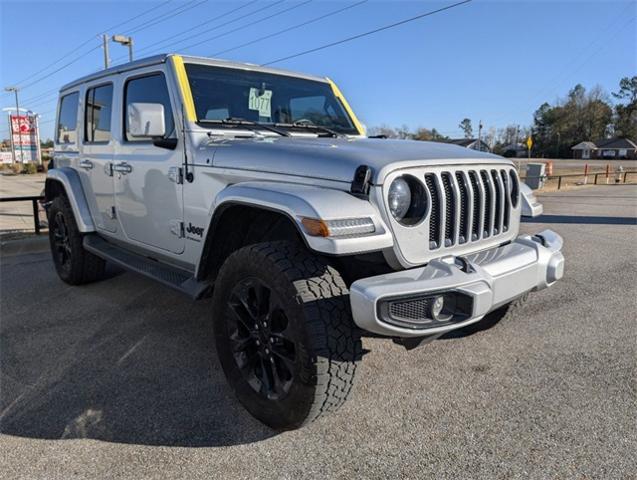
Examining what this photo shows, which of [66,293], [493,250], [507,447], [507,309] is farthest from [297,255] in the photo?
[66,293]

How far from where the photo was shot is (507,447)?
7.79 feet

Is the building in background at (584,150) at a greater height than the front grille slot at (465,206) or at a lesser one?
greater

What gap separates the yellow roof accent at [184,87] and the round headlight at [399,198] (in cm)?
155

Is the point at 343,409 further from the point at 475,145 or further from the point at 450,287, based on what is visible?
the point at 475,145

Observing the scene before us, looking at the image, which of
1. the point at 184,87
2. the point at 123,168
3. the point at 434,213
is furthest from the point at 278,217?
the point at 123,168

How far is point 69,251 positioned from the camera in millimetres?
5137

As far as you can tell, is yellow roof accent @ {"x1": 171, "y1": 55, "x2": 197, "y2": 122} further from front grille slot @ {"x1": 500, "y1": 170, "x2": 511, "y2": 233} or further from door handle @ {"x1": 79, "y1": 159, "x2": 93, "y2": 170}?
front grille slot @ {"x1": 500, "y1": 170, "x2": 511, "y2": 233}

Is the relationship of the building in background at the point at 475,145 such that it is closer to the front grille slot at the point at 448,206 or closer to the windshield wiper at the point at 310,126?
the windshield wiper at the point at 310,126

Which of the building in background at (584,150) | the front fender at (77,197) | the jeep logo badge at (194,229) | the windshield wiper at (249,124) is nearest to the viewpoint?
the jeep logo badge at (194,229)

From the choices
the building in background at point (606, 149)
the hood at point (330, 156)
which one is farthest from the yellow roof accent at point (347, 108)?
the building in background at point (606, 149)

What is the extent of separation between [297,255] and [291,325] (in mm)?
344

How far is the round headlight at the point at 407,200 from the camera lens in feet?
7.96

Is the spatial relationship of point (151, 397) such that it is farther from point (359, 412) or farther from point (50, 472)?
point (359, 412)

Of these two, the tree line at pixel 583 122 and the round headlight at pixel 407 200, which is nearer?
the round headlight at pixel 407 200
